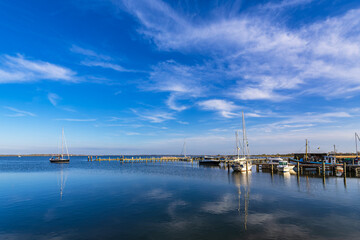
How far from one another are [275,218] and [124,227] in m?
14.8

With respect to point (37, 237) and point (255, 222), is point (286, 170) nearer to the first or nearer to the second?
point (255, 222)

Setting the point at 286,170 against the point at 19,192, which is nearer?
the point at 19,192

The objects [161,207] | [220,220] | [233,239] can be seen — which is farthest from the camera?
[161,207]

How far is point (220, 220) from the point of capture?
20.2m

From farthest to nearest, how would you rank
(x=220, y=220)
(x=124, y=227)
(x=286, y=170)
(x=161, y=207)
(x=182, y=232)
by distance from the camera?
(x=286, y=170) < (x=161, y=207) < (x=220, y=220) < (x=124, y=227) < (x=182, y=232)

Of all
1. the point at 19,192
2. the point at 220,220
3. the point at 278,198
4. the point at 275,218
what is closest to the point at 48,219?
the point at 220,220

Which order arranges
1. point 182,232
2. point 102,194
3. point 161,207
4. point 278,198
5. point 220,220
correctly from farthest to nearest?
point 102,194 < point 278,198 < point 161,207 < point 220,220 < point 182,232

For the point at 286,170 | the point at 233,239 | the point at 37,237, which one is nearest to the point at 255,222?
the point at 233,239

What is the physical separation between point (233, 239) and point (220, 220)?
4.27m

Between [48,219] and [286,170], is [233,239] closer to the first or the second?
[48,219]

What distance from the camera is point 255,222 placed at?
64.3ft

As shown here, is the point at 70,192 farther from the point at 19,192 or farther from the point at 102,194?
the point at 19,192

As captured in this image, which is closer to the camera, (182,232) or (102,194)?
(182,232)

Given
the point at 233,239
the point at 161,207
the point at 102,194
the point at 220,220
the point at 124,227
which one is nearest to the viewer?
the point at 233,239
